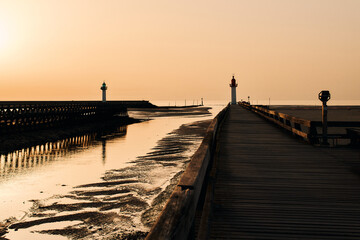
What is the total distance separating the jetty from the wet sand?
1.90 meters

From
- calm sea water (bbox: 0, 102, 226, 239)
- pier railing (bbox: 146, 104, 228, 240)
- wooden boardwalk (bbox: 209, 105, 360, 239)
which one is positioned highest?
pier railing (bbox: 146, 104, 228, 240)

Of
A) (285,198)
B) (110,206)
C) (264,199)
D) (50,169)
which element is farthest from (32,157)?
(285,198)

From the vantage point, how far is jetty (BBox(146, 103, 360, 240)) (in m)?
3.32

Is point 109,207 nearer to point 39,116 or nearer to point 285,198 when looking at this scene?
point 285,198

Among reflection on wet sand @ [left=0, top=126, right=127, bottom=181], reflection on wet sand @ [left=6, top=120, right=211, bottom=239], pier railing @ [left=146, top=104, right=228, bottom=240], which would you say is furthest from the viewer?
reflection on wet sand @ [left=0, top=126, right=127, bottom=181]

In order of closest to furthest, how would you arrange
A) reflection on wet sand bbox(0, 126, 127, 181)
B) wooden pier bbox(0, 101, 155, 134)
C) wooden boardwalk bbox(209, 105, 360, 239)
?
wooden boardwalk bbox(209, 105, 360, 239)
reflection on wet sand bbox(0, 126, 127, 181)
wooden pier bbox(0, 101, 155, 134)

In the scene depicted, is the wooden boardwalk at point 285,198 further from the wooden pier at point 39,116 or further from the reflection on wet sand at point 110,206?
the wooden pier at point 39,116

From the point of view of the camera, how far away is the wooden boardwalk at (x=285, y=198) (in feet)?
13.1

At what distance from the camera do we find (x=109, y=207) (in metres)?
8.12

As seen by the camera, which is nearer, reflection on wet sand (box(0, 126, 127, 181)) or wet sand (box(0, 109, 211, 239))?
wet sand (box(0, 109, 211, 239))

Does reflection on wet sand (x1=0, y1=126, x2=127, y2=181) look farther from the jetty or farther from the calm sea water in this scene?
the jetty

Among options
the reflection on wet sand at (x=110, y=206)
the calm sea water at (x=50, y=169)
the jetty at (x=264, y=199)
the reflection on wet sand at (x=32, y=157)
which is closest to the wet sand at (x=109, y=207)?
the reflection on wet sand at (x=110, y=206)

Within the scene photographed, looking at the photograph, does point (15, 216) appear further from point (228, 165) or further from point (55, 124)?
point (55, 124)

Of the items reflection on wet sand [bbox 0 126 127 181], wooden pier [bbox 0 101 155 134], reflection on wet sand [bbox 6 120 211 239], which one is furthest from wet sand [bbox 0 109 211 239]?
wooden pier [bbox 0 101 155 134]
